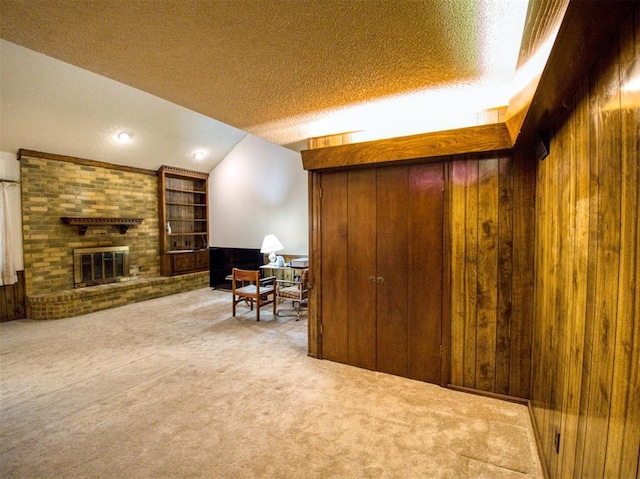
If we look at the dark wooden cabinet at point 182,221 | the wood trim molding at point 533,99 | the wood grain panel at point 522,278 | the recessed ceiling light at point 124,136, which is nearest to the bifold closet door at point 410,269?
the wood trim molding at point 533,99

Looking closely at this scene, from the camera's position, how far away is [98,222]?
5355 millimetres

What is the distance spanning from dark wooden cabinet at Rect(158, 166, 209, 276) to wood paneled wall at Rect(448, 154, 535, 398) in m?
5.71

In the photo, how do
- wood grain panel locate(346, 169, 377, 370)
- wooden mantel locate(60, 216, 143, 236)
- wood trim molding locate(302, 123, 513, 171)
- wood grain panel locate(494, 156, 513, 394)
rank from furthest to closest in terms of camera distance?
wooden mantel locate(60, 216, 143, 236), wood grain panel locate(346, 169, 377, 370), wood grain panel locate(494, 156, 513, 394), wood trim molding locate(302, 123, 513, 171)

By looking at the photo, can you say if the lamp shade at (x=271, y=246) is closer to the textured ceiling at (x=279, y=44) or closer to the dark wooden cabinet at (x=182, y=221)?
the dark wooden cabinet at (x=182, y=221)

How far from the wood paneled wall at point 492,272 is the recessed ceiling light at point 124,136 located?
17.0 feet

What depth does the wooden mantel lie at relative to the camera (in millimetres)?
5078

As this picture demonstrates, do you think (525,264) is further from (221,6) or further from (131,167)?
(131,167)

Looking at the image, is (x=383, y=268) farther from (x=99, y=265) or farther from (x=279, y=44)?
(x=99, y=265)

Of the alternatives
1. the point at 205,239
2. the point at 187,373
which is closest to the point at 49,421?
the point at 187,373

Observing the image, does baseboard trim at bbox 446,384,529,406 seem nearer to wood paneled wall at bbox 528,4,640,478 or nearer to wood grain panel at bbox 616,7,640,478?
wood paneled wall at bbox 528,4,640,478

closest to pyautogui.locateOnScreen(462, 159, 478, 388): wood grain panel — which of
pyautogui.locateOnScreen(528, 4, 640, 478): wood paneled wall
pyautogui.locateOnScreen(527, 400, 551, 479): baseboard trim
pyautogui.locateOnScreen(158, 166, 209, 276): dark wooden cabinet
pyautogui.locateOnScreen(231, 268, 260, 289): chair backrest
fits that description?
pyautogui.locateOnScreen(527, 400, 551, 479): baseboard trim

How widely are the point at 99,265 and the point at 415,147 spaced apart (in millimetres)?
5670

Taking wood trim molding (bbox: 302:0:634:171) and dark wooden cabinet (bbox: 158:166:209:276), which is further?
dark wooden cabinet (bbox: 158:166:209:276)

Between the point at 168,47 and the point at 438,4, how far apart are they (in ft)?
4.13
